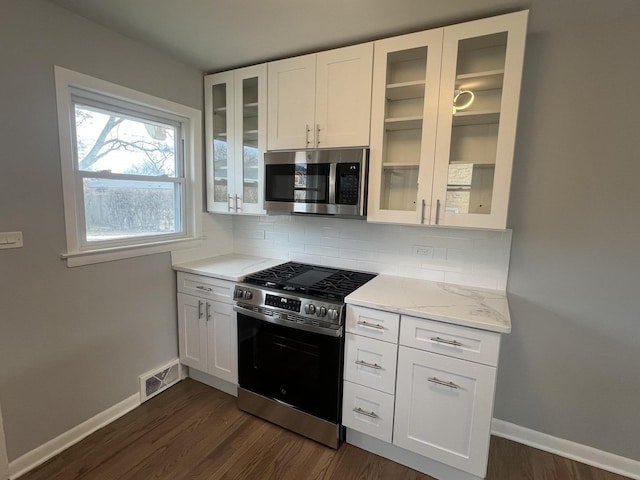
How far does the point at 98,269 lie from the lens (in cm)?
200

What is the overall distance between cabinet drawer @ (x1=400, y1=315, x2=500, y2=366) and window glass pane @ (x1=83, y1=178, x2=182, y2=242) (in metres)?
1.97

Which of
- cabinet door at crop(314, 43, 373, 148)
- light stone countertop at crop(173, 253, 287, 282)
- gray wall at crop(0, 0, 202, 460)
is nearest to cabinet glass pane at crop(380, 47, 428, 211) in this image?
cabinet door at crop(314, 43, 373, 148)

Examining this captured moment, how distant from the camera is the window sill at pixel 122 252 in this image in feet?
6.10

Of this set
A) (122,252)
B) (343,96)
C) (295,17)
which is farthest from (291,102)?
(122,252)

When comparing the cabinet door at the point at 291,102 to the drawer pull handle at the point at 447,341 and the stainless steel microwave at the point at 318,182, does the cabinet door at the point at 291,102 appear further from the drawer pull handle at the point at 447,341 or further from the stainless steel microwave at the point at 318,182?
the drawer pull handle at the point at 447,341

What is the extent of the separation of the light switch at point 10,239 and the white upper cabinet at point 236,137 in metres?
1.28

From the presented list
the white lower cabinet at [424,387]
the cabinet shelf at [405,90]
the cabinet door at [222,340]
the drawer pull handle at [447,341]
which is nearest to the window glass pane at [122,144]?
the cabinet door at [222,340]

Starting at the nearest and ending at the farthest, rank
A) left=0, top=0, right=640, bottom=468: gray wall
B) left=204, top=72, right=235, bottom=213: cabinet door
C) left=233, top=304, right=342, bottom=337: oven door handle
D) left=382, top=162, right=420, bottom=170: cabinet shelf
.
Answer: left=0, top=0, right=640, bottom=468: gray wall → left=233, top=304, right=342, bottom=337: oven door handle → left=382, top=162, right=420, bottom=170: cabinet shelf → left=204, top=72, right=235, bottom=213: cabinet door

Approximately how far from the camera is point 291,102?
7.20 ft

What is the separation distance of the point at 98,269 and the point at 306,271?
4.54 feet

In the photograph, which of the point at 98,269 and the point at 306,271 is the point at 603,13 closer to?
the point at 306,271

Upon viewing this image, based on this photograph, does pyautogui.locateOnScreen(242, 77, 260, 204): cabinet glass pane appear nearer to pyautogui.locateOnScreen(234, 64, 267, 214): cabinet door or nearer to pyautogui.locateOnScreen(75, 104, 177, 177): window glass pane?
pyautogui.locateOnScreen(234, 64, 267, 214): cabinet door

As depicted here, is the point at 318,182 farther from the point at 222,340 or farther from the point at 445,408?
the point at 445,408

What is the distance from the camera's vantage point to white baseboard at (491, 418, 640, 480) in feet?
5.92
